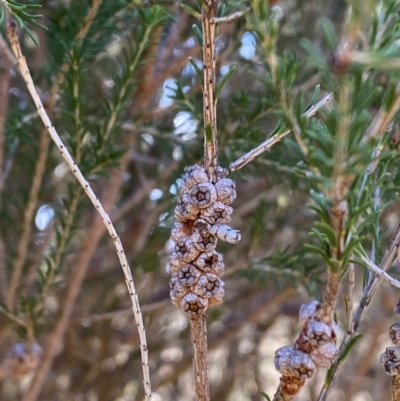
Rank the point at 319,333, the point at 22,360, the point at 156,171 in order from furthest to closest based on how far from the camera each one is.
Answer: the point at 156,171, the point at 22,360, the point at 319,333

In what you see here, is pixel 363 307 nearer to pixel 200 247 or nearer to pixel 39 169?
pixel 200 247

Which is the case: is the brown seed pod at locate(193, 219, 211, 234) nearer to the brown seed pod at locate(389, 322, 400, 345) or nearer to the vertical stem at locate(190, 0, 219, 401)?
the vertical stem at locate(190, 0, 219, 401)

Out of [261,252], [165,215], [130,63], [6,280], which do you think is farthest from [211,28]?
[261,252]

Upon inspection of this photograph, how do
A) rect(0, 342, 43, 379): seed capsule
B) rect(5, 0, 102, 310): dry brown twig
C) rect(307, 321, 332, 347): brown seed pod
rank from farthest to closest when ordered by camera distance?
rect(0, 342, 43, 379): seed capsule
rect(5, 0, 102, 310): dry brown twig
rect(307, 321, 332, 347): brown seed pod

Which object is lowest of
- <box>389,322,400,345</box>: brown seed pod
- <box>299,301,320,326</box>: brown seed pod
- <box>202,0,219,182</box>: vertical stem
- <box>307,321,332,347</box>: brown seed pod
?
<box>307,321,332,347</box>: brown seed pod

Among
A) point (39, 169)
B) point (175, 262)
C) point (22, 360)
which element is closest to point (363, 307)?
point (175, 262)

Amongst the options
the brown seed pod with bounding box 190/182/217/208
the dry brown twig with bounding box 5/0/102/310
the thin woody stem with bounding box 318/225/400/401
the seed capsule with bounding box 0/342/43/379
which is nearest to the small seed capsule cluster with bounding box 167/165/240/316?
the brown seed pod with bounding box 190/182/217/208

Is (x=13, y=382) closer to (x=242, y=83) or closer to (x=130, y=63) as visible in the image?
(x=242, y=83)

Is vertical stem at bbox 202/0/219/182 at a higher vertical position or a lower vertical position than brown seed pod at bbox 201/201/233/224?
higher
